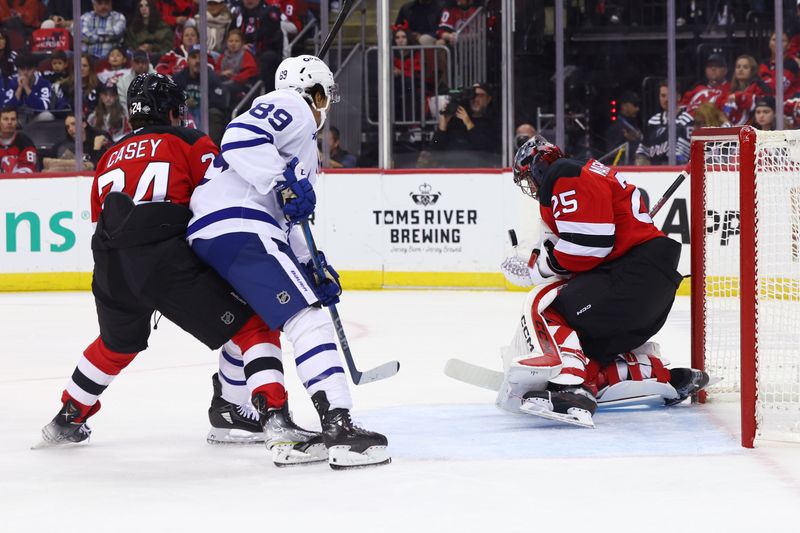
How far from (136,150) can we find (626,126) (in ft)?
18.3

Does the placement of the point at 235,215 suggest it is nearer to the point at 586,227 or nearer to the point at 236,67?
the point at 586,227

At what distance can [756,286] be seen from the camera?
3309mm

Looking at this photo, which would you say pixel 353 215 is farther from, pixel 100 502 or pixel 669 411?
pixel 100 502

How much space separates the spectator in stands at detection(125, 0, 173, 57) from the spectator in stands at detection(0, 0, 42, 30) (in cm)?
70

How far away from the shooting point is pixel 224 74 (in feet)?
29.0

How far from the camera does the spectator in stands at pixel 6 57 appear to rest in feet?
29.7

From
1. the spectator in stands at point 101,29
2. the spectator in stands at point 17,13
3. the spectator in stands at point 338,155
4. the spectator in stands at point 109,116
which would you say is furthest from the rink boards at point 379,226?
the spectator in stands at point 17,13

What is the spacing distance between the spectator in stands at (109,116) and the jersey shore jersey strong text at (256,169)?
224 inches

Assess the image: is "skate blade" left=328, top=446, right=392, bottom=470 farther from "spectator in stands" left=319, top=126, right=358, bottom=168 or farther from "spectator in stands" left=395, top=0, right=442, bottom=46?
"spectator in stands" left=395, top=0, right=442, bottom=46

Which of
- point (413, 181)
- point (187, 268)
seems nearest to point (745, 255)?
point (187, 268)

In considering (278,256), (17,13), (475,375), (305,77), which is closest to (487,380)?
(475,375)

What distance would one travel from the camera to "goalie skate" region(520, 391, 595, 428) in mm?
3582

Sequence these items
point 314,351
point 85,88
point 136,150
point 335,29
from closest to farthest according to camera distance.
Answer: point 314,351
point 136,150
point 335,29
point 85,88

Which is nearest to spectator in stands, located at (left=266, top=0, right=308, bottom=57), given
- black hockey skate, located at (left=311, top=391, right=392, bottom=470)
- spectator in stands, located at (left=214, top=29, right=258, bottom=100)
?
spectator in stands, located at (left=214, top=29, right=258, bottom=100)
